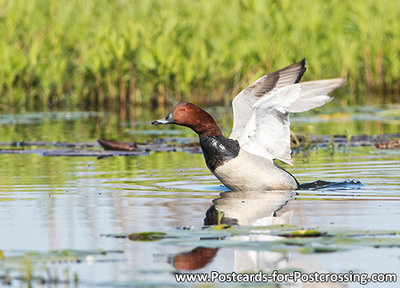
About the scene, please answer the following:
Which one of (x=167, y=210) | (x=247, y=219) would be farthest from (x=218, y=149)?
(x=247, y=219)

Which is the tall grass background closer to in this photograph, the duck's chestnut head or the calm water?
the calm water

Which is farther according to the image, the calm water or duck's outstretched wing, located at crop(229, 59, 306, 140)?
duck's outstretched wing, located at crop(229, 59, 306, 140)

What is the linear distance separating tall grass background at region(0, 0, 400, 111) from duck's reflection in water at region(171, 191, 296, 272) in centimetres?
1016

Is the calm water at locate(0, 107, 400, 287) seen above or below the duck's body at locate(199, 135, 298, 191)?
below

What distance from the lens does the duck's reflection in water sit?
4.84 metres

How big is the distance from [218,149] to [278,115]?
0.66 m

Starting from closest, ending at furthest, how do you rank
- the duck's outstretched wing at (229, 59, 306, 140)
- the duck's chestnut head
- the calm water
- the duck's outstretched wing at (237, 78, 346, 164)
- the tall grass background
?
the calm water, the duck's outstretched wing at (237, 78, 346, 164), the duck's chestnut head, the duck's outstretched wing at (229, 59, 306, 140), the tall grass background

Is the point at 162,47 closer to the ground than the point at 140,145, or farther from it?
farther from it

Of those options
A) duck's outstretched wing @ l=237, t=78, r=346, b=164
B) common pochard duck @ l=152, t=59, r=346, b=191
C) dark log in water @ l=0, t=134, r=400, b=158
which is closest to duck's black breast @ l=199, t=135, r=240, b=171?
common pochard duck @ l=152, t=59, r=346, b=191

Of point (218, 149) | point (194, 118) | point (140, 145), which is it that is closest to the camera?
point (218, 149)

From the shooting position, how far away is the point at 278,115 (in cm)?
812

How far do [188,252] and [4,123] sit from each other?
11.4 meters

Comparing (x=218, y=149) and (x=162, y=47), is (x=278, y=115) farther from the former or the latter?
(x=162, y=47)

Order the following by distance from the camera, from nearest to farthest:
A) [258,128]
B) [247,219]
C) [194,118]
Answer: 1. [247,219]
2. [194,118]
3. [258,128]
